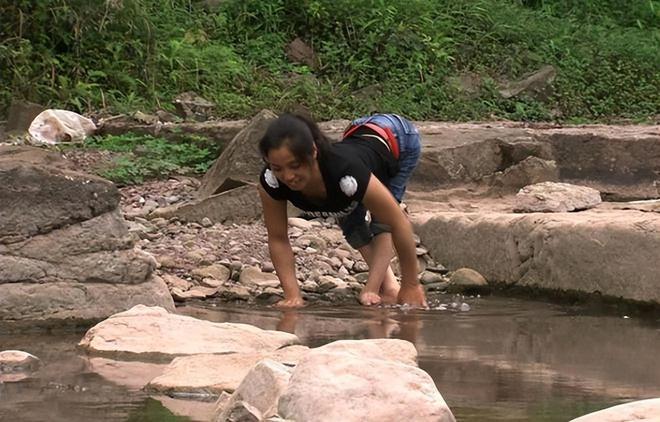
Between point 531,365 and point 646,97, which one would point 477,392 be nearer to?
point 531,365

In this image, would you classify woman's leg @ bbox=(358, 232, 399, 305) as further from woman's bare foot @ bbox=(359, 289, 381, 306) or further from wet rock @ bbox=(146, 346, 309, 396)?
wet rock @ bbox=(146, 346, 309, 396)

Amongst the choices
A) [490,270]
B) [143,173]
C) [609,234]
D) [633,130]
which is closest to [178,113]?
[143,173]

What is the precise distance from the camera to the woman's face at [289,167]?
17.6 feet

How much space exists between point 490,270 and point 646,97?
657 centimetres

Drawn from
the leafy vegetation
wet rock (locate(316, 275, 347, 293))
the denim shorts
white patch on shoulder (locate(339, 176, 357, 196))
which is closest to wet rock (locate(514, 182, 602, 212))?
the denim shorts

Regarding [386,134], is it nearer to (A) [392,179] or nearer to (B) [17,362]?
(A) [392,179]

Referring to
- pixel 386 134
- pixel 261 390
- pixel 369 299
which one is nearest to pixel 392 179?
pixel 386 134

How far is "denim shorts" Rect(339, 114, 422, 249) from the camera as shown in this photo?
20.4 feet

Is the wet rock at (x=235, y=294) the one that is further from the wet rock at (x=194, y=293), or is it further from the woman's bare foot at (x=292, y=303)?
the woman's bare foot at (x=292, y=303)

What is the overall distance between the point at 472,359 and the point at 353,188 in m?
1.46

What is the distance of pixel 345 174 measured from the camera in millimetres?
5613

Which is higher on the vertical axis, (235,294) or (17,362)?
(17,362)

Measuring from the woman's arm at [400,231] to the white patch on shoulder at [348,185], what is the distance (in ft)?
0.25

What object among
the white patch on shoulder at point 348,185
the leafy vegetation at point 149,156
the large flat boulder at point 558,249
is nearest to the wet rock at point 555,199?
the large flat boulder at point 558,249
